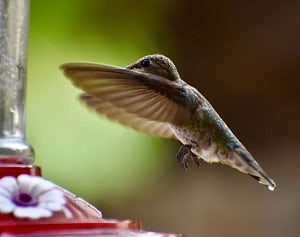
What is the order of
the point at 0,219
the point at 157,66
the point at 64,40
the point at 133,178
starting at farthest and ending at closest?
1. the point at 133,178
2. the point at 64,40
3. the point at 157,66
4. the point at 0,219

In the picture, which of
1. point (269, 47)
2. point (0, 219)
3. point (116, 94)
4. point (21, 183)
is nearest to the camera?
point (0, 219)

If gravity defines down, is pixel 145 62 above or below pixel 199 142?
above

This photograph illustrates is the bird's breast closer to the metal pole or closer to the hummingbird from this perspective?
the hummingbird

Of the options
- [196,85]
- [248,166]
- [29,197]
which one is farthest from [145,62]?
[196,85]

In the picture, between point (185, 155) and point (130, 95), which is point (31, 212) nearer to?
point (130, 95)

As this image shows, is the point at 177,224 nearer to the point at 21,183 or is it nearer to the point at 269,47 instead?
the point at 269,47

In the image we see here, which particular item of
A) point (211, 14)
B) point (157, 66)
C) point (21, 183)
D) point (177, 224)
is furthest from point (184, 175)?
point (21, 183)

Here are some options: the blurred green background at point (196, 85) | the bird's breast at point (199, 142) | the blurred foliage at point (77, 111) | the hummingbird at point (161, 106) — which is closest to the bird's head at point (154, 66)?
the hummingbird at point (161, 106)

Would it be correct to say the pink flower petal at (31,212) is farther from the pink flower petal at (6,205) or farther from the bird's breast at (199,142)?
the bird's breast at (199,142)
